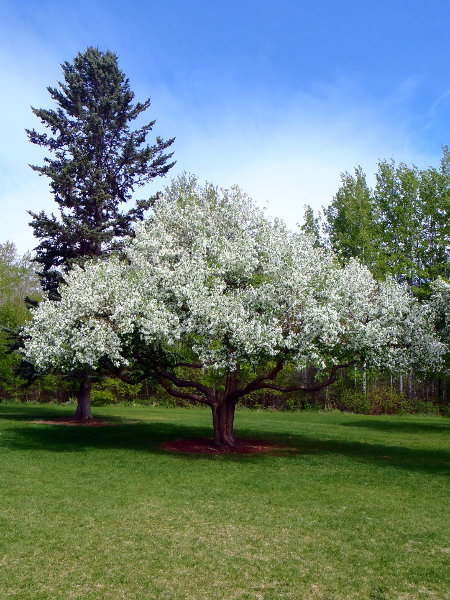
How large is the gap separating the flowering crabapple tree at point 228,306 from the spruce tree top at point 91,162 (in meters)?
13.2

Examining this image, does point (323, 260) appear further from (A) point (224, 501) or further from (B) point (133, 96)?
(B) point (133, 96)

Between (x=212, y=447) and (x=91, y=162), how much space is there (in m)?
19.4

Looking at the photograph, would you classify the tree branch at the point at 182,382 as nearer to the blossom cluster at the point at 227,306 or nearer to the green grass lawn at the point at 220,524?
the blossom cluster at the point at 227,306

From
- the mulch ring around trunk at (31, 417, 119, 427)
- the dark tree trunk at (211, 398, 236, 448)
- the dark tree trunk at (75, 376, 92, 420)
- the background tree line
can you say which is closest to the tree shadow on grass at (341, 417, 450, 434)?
the background tree line

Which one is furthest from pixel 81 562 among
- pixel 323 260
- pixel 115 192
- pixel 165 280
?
pixel 115 192

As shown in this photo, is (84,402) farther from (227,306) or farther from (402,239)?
(402,239)

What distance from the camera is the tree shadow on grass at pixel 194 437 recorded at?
18.6m

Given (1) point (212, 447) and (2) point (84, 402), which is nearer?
(1) point (212, 447)

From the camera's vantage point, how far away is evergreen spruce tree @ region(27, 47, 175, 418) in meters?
31.4

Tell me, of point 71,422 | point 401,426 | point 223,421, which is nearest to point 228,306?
point 223,421

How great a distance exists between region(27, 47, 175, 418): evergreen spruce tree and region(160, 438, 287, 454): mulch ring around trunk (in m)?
11.2

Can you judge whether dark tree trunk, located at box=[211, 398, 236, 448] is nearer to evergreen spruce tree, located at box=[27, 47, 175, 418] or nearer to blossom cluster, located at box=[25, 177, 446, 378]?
blossom cluster, located at box=[25, 177, 446, 378]

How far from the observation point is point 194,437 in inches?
933

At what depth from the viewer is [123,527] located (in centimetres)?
1022
